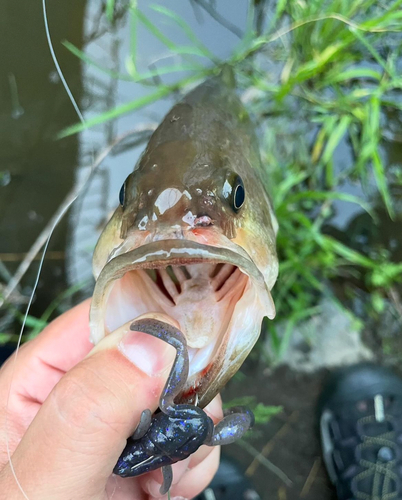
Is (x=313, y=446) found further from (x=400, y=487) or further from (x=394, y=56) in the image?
(x=394, y=56)

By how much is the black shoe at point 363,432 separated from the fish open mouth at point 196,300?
54.7 inches

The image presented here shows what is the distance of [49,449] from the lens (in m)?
→ 0.84

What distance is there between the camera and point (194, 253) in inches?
29.2

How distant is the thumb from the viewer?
0.83 meters

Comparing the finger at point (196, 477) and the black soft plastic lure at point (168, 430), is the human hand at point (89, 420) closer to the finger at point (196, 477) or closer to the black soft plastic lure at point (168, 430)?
the black soft plastic lure at point (168, 430)

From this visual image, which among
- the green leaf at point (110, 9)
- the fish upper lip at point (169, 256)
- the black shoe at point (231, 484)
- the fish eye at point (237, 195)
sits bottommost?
the black shoe at point (231, 484)

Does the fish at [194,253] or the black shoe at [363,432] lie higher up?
the fish at [194,253]

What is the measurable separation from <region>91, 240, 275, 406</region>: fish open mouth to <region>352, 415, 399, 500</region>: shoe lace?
166 centimetres

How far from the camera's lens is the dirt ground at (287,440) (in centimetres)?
203

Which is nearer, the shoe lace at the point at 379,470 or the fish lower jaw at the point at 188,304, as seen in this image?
the fish lower jaw at the point at 188,304

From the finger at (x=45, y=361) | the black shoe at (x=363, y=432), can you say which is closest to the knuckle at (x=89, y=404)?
the finger at (x=45, y=361)

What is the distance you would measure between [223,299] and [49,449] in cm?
49

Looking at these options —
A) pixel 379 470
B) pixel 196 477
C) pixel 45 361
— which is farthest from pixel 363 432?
pixel 45 361

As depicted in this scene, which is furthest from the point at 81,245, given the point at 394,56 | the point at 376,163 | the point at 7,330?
the point at 394,56
